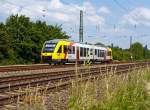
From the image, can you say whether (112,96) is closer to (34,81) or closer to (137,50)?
(34,81)

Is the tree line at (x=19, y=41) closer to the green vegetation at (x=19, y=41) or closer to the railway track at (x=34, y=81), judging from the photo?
the green vegetation at (x=19, y=41)

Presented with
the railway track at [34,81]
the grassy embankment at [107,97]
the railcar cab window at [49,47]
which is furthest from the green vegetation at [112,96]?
the railcar cab window at [49,47]

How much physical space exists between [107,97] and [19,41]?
41.5 m

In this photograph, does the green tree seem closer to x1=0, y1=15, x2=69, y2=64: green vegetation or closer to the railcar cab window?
x1=0, y1=15, x2=69, y2=64: green vegetation

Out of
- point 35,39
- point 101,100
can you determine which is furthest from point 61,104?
point 35,39

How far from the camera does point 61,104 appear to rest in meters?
12.3

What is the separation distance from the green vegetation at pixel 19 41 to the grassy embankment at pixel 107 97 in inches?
1335

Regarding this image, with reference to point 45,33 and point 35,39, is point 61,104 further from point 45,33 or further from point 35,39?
point 45,33

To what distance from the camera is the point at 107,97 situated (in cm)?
1105

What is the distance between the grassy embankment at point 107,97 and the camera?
9.73 meters

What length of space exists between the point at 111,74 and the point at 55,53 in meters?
29.5

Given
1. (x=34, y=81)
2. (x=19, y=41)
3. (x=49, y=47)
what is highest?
Answer: (x=19, y=41)

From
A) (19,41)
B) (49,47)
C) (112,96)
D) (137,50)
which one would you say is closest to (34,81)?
(112,96)

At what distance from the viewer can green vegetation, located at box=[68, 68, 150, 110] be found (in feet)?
32.7
